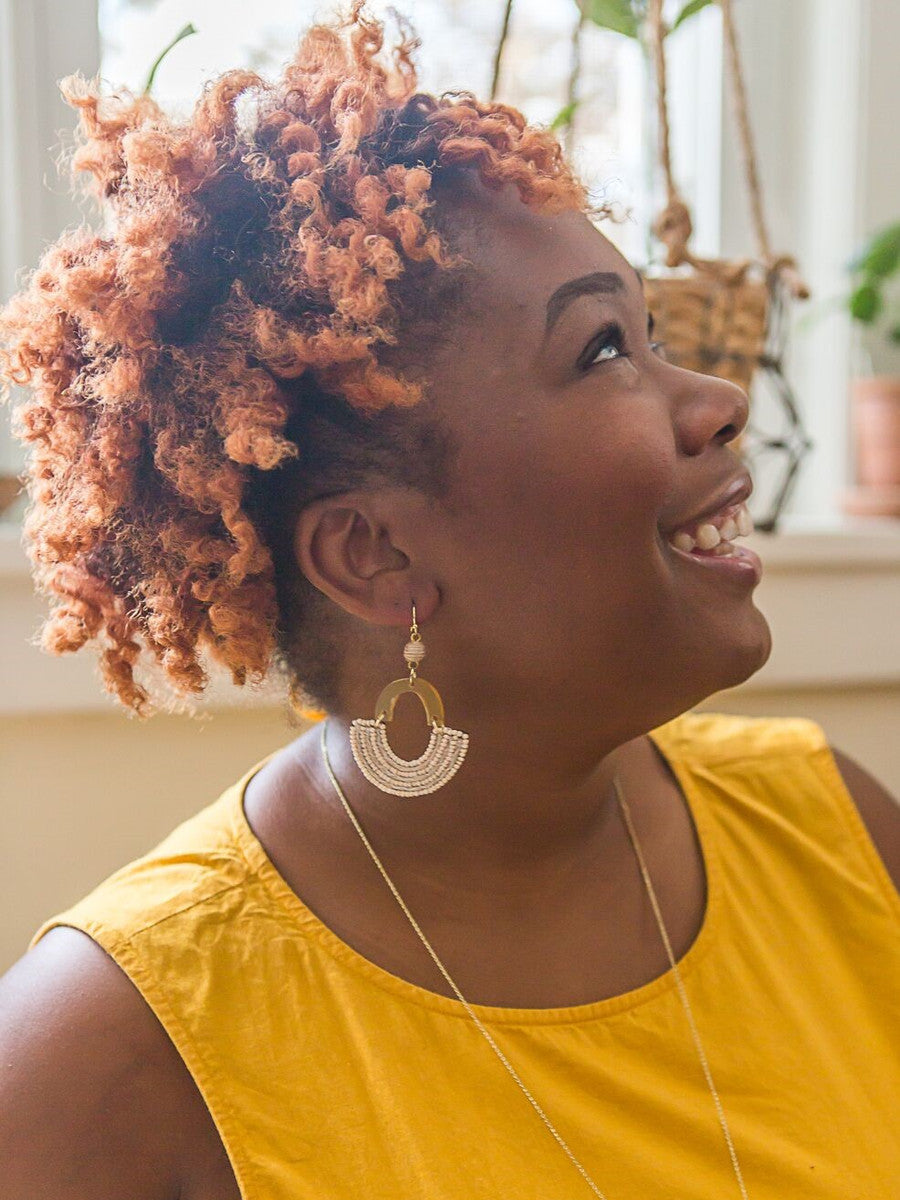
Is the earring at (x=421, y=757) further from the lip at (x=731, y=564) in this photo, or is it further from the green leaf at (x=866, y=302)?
the green leaf at (x=866, y=302)

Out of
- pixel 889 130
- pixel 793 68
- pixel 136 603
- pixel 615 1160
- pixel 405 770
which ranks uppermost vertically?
pixel 793 68

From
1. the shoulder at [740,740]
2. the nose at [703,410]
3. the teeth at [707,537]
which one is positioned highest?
the nose at [703,410]

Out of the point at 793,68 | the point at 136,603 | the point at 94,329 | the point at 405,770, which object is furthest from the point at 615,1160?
the point at 793,68

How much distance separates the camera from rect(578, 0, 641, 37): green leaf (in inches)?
50.1

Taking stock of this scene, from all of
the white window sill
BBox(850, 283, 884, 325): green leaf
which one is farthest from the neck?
BBox(850, 283, 884, 325): green leaf

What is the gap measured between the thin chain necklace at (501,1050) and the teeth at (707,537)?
0.86ft

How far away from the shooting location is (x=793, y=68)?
172cm

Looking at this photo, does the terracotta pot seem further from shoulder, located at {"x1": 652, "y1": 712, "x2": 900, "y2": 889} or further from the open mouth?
the open mouth

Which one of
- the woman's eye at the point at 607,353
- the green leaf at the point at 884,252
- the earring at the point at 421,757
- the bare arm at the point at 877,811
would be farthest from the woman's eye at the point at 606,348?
the green leaf at the point at 884,252

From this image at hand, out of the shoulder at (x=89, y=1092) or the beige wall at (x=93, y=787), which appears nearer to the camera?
the shoulder at (x=89, y=1092)

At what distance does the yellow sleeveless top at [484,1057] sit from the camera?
0.87 meters

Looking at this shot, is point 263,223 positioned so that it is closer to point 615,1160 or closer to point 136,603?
point 136,603

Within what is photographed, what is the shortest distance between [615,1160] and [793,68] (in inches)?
55.8

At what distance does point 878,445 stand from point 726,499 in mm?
801
